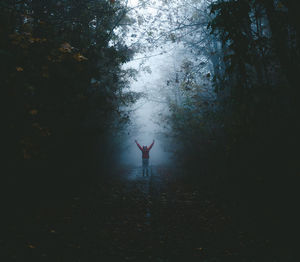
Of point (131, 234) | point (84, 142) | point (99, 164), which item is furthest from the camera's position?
point (99, 164)

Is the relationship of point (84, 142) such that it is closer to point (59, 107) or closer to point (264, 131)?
point (59, 107)

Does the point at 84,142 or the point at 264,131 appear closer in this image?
the point at 264,131

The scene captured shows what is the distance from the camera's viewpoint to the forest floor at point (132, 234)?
4918 mm

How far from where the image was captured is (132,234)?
6160 millimetres

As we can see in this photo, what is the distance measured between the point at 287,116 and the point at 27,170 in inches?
299

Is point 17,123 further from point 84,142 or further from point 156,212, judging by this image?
point 84,142

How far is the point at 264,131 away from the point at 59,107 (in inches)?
242

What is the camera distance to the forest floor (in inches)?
194

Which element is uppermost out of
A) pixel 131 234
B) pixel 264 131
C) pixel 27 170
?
pixel 264 131

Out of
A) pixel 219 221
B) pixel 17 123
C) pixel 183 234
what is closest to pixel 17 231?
pixel 17 123

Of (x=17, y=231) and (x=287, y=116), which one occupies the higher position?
(x=287, y=116)

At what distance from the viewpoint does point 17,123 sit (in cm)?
579

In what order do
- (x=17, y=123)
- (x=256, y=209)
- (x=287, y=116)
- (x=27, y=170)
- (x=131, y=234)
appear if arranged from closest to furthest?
(x=17, y=123) < (x=131, y=234) < (x=287, y=116) < (x=256, y=209) < (x=27, y=170)

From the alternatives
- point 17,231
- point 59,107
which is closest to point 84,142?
point 59,107
